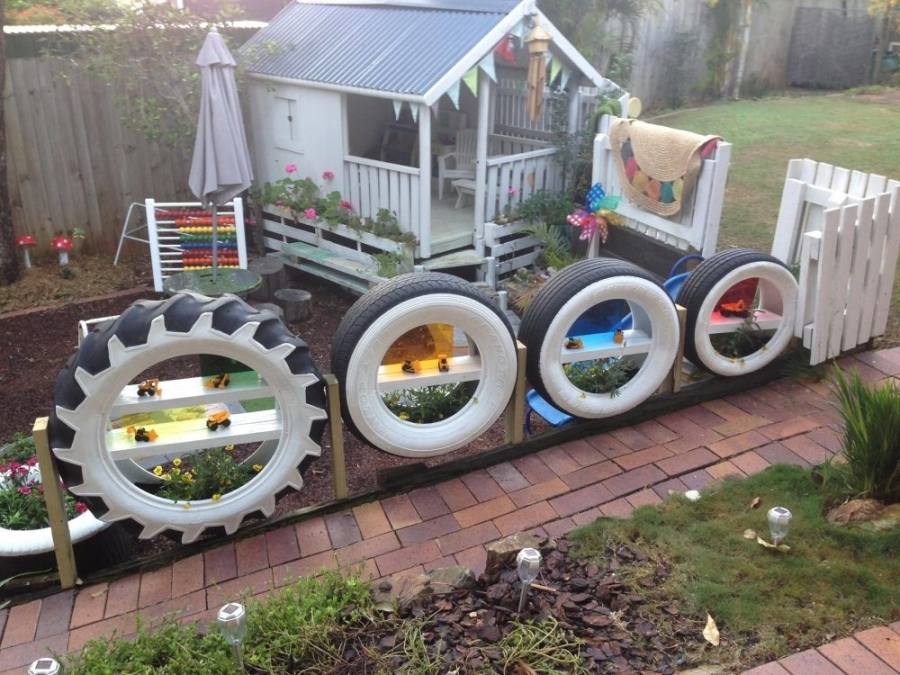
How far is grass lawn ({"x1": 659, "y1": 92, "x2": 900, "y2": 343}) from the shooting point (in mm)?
7668

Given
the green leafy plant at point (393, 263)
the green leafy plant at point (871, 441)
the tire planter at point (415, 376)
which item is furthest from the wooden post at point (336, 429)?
the green leafy plant at point (393, 263)

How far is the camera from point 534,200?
730cm

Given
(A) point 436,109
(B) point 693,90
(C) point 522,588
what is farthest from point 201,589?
(B) point 693,90

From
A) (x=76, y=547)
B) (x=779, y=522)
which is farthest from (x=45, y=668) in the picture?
(x=779, y=522)

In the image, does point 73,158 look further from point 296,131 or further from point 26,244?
point 296,131

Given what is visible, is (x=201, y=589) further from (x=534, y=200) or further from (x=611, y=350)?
(x=534, y=200)

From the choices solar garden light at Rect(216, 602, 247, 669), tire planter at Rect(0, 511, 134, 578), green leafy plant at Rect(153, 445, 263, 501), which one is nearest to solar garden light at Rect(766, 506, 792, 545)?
solar garden light at Rect(216, 602, 247, 669)

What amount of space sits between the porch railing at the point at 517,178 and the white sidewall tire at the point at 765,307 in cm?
306

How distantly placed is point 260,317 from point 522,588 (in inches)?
59.5

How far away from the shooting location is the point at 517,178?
7.34m

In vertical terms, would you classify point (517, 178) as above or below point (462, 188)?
above

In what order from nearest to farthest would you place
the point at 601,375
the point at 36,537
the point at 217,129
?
the point at 36,537 → the point at 601,375 → the point at 217,129

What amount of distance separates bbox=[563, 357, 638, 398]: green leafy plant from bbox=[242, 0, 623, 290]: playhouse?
109 inches

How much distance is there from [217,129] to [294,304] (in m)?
1.57
